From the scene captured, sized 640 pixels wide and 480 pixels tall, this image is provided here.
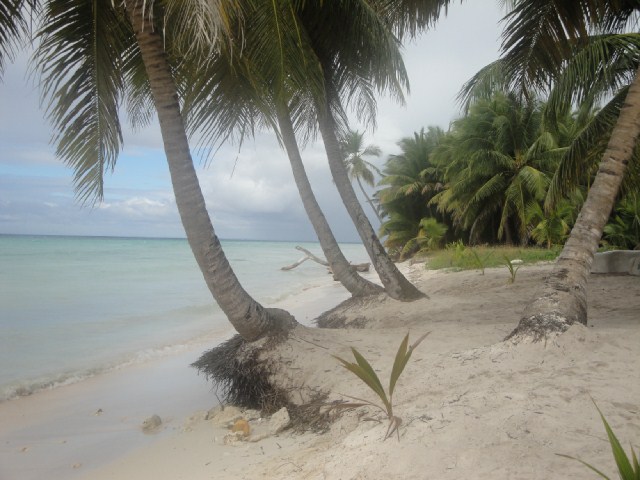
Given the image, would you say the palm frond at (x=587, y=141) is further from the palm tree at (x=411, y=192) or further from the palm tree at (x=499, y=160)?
the palm tree at (x=411, y=192)

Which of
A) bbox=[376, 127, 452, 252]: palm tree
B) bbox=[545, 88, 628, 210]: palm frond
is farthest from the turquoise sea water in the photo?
bbox=[376, 127, 452, 252]: palm tree

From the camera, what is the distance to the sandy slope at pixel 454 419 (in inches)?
90.0

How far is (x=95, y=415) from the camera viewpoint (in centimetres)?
446

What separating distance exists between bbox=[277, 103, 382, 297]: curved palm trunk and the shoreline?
2.83m

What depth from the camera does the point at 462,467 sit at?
2.22 metres

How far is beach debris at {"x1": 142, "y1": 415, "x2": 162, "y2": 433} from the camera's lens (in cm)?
404

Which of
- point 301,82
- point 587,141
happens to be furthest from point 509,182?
point 301,82

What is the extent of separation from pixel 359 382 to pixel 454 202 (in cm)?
1728

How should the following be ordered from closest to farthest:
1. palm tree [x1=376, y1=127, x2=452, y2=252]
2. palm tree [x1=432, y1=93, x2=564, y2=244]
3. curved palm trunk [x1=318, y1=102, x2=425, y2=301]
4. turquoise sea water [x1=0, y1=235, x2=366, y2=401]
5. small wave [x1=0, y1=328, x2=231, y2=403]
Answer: small wave [x1=0, y1=328, x2=231, y2=403], turquoise sea water [x1=0, y1=235, x2=366, y2=401], curved palm trunk [x1=318, y1=102, x2=425, y2=301], palm tree [x1=432, y1=93, x2=564, y2=244], palm tree [x1=376, y1=127, x2=452, y2=252]

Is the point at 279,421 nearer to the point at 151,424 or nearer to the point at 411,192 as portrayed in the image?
the point at 151,424

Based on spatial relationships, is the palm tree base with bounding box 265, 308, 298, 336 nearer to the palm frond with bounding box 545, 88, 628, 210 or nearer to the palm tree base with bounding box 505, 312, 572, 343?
the palm tree base with bounding box 505, 312, 572, 343

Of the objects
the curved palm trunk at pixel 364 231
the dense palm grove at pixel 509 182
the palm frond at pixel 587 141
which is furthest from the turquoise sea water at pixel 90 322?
the dense palm grove at pixel 509 182

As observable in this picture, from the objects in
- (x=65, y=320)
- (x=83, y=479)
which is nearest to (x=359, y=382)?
(x=83, y=479)

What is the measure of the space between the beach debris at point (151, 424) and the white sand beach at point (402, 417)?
0.20 feet
